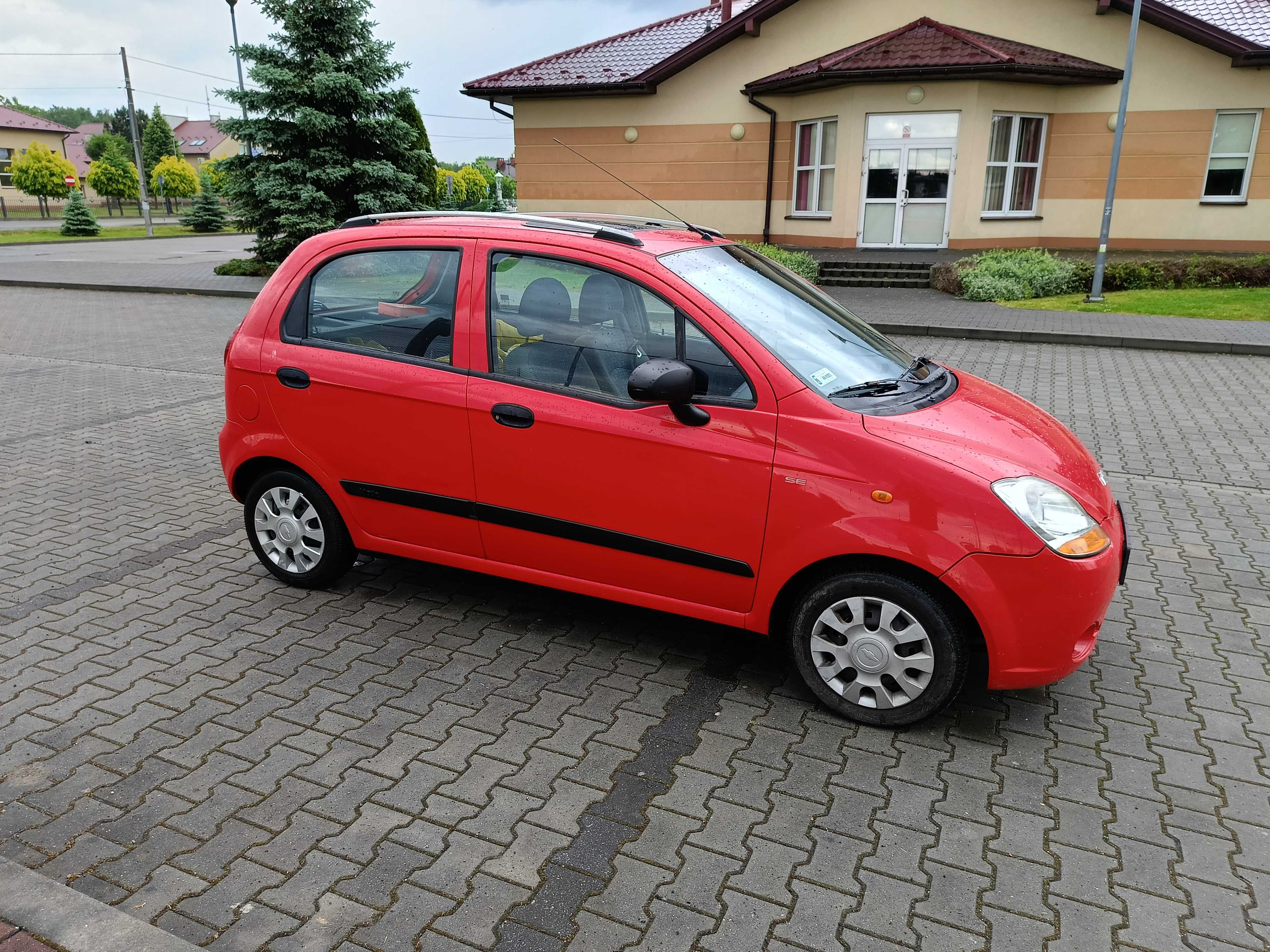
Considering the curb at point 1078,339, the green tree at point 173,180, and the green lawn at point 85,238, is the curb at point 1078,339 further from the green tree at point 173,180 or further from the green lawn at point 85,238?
the green tree at point 173,180

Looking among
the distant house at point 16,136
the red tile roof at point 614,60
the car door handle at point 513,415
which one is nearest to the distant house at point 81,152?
the distant house at point 16,136

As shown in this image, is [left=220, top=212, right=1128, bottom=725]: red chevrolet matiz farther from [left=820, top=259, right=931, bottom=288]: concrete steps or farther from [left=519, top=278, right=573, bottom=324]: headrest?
[left=820, top=259, right=931, bottom=288]: concrete steps

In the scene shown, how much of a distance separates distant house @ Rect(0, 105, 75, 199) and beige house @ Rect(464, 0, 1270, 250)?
69727 millimetres

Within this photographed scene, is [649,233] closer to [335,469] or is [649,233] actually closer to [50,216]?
[335,469]

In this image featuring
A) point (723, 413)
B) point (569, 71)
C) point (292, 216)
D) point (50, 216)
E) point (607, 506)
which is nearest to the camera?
point (723, 413)

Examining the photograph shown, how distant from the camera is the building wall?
72500 millimetres

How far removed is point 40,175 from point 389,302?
65.3 m

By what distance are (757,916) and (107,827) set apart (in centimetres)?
209

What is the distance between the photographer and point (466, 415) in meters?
3.96

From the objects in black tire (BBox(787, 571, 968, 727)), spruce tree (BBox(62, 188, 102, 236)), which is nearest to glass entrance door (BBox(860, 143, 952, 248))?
black tire (BBox(787, 571, 968, 727))

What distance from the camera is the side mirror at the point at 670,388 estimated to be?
3418 mm

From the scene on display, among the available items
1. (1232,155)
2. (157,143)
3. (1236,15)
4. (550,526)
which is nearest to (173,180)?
(157,143)

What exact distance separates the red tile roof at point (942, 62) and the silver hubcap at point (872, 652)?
60.3ft

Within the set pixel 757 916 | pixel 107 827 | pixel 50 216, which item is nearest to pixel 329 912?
pixel 107 827
